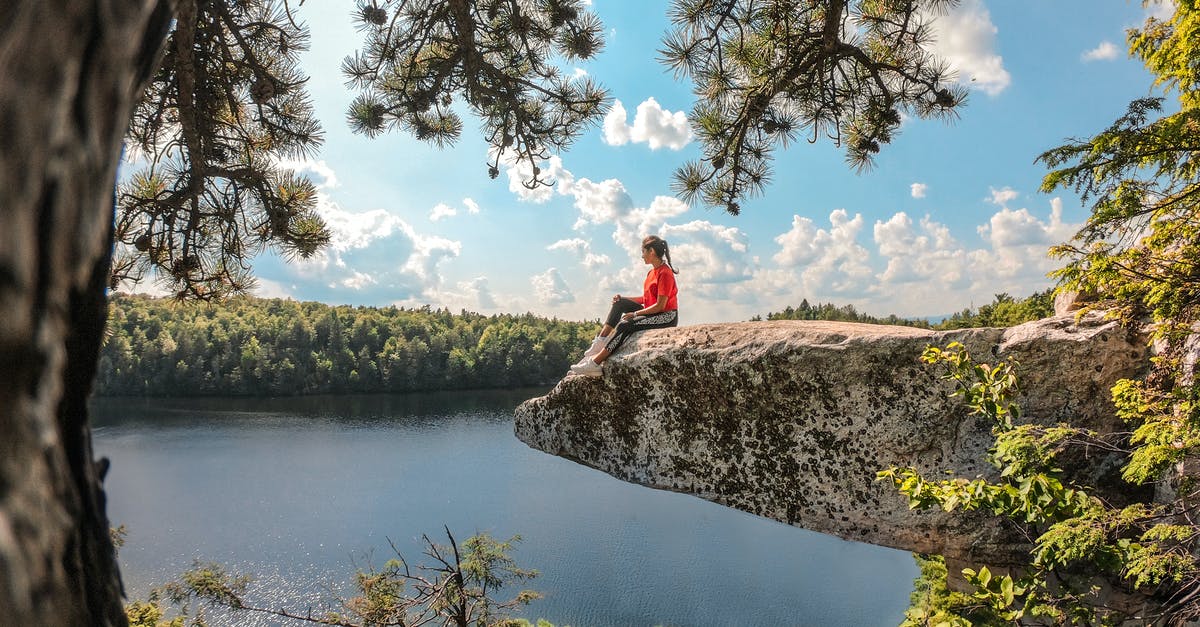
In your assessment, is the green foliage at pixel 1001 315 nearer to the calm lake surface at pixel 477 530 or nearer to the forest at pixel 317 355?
the calm lake surface at pixel 477 530

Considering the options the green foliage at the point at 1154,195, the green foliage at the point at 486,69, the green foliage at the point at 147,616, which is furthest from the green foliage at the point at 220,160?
the green foliage at the point at 147,616

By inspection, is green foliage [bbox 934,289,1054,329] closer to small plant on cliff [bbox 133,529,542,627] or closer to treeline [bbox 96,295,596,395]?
small plant on cliff [bbox 133,529,542,627]

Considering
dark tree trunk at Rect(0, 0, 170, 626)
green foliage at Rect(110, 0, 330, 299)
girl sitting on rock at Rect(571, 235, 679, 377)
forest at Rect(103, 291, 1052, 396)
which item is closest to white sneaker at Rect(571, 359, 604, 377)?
girl sitting on rock at Rect(571, 235, 679, 377)

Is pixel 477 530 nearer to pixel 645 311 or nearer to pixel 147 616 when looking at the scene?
pixel 147 616

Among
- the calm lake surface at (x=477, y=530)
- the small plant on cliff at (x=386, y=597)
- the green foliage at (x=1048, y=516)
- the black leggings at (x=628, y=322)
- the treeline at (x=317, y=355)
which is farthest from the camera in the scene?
the treeline at (x=317, y=355)

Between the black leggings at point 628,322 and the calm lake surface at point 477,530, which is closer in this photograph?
the black leggings at point 628,322

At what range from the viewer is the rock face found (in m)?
3.72

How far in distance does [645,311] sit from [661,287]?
264 mm

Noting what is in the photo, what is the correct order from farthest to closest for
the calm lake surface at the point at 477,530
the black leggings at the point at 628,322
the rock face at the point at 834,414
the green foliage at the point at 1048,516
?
the calm lake surface at the point at 477,530 → the black leggings at the point at 628,322 → the rock face at the point at 834,414 → the green foliage at the point at 1048,516

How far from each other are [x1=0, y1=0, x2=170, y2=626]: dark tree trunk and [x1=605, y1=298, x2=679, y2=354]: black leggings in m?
4.51

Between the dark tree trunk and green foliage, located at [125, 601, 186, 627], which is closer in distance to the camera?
the dark tree trunk

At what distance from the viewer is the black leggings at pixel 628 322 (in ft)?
16.5

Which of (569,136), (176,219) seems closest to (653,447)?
(569,136)

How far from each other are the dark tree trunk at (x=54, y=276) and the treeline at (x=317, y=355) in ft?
140
